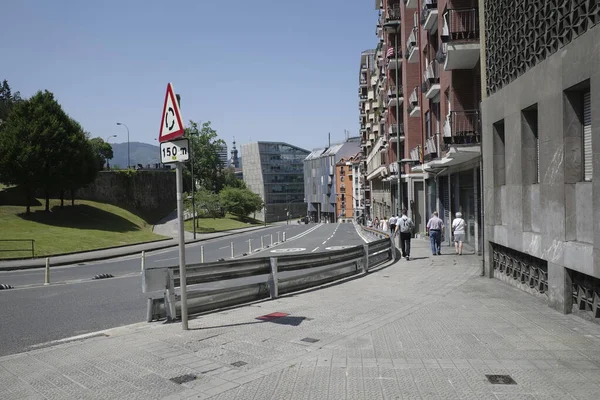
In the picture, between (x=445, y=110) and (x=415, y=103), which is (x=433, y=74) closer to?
(x=445, y=110)

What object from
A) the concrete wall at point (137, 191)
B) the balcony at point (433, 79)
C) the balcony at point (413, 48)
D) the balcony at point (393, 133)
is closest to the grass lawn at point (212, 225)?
the concrete wall at point (137, 191)

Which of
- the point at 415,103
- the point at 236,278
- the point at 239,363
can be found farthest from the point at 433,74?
the point at 239,363

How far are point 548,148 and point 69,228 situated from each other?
1646 inches

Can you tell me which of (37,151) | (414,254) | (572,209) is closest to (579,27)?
(572,209)

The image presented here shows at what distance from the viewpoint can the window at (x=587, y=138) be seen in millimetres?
8117

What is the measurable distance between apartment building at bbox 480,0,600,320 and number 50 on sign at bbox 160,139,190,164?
229 inches

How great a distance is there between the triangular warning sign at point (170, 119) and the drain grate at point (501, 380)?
16.9 feet

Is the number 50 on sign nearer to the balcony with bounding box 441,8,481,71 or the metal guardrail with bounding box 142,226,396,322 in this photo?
the metal guardrail with bounding box 142,226,396,322

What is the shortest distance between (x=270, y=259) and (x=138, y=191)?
6018 centimetres

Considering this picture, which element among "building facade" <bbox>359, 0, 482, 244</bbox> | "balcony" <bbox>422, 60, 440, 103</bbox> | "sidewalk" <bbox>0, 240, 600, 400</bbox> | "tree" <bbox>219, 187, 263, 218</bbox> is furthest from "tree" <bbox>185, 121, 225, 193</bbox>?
"sidewalk" <bbox>0, 240, 600, 400</bbox>

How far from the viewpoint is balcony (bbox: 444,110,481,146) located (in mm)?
18781

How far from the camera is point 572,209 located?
8359 millimetres

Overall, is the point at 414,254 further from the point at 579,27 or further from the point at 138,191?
the point at 138,191

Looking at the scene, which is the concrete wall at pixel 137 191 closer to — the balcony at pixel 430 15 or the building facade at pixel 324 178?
the balcony at pixel 430 15
